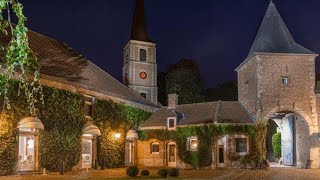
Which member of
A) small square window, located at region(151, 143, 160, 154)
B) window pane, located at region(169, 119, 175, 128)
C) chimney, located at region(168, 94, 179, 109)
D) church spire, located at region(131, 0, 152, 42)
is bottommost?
small square window, located at region(151, 143, 160, 154)

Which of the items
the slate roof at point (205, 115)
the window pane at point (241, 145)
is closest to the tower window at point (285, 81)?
the slate roof at point (205, 115)

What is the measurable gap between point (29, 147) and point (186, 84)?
36093 mm

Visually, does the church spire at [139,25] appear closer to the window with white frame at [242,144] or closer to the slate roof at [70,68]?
the slate roof at [70,68]

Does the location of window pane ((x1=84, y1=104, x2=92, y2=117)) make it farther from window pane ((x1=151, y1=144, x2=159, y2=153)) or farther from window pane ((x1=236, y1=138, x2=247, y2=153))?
window pane ((x1=236, y1=138, x2=247, y2=153))

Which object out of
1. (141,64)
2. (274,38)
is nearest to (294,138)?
(274,38)

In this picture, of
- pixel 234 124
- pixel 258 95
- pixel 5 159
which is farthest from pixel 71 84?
pixel 258 95

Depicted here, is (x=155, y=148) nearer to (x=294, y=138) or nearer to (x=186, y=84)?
(x=294, y=138)

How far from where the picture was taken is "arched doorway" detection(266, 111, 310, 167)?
33250mm

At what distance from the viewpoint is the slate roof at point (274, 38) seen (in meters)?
33.3

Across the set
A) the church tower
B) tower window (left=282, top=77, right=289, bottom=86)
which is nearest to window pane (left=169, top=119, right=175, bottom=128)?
tower window (left=282, top=77, right=289, bottom=86)

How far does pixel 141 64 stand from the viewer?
55094 millimetres

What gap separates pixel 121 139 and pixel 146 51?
2606 cm

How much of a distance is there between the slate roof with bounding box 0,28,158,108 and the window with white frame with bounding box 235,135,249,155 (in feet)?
27.7

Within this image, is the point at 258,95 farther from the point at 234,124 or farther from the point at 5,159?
the point at 5,159
